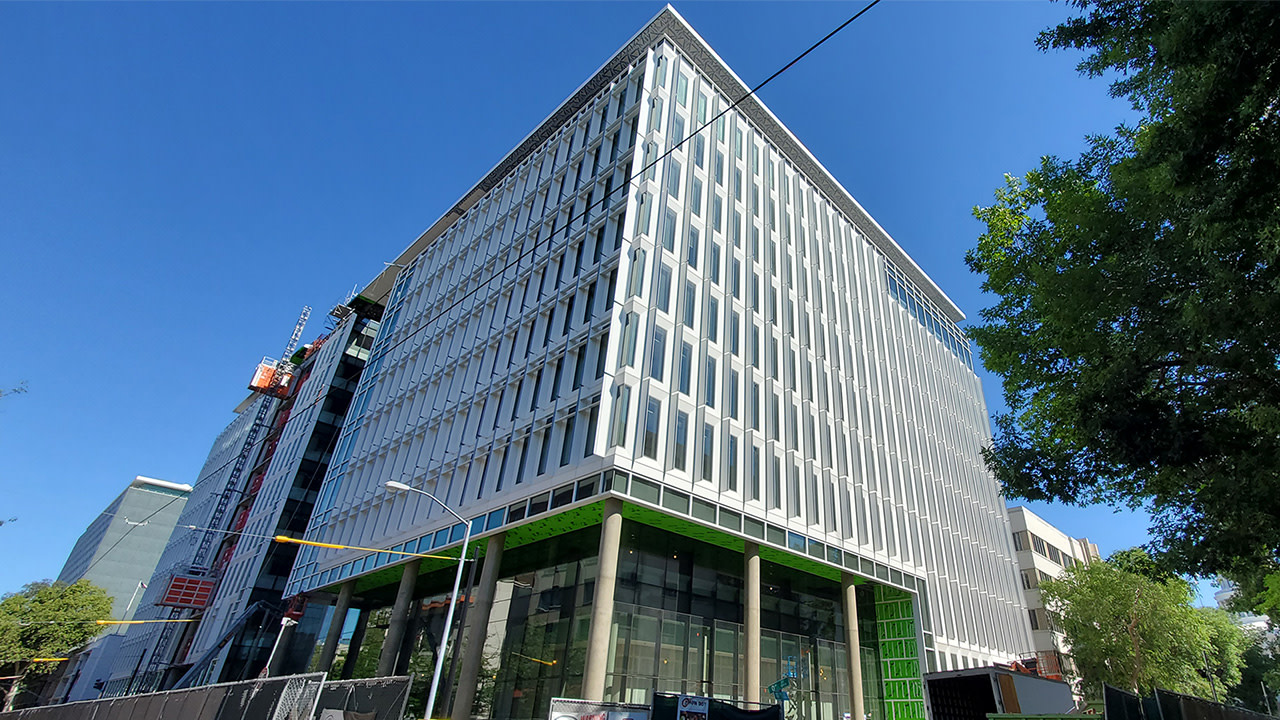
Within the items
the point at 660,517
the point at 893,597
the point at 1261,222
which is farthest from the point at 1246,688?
the point at 1261,222

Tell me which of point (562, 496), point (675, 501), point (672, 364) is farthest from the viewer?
point (672, 364)

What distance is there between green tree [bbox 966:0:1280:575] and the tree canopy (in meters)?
28.7

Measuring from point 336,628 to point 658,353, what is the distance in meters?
24.1

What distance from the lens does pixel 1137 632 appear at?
4122 cm

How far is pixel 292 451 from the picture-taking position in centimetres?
5778

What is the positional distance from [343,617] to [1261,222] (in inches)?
1557

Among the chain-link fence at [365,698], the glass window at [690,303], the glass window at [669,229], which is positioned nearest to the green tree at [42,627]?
the chain-link fence at [365,698]

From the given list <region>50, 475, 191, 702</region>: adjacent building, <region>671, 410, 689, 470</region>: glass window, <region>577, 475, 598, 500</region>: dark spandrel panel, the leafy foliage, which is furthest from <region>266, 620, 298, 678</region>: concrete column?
the leafy foliage

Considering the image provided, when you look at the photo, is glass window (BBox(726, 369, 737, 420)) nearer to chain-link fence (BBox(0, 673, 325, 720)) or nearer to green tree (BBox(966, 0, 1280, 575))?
green tree (BBox(966, 0, 1280, 575))

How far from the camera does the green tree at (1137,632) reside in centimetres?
3972

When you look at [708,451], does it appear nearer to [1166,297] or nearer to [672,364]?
[672,364]

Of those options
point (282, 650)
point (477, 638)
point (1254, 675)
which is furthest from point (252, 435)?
point (1254, 675)

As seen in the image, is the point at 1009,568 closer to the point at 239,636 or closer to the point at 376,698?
the point at 376,698

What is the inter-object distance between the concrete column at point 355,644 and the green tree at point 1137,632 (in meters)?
45.1
